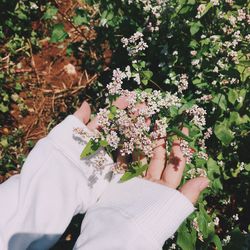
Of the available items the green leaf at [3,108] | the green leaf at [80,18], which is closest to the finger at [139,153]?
the green leaf at [80,18]

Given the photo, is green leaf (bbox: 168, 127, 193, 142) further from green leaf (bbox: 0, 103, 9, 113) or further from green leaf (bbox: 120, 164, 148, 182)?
green leaf (bbox: 0, 103, 9, 113)

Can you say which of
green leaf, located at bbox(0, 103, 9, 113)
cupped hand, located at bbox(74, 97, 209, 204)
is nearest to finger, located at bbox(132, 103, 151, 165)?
cupped hand, located at bbox(74, 97, 209, 204)

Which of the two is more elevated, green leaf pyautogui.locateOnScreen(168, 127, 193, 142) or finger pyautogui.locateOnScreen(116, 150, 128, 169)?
green leaf pyautogui.locateOnScreen(168, 127, 193, 142)

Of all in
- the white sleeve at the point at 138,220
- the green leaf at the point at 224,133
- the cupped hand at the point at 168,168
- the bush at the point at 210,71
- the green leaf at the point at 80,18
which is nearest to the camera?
the white sleeve at the point at 138,220

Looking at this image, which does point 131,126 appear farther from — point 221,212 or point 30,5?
point 30,5

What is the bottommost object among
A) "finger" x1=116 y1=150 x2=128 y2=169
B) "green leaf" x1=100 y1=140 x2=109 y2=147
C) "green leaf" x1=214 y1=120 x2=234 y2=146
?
"green leaf" x1=214 y1=120 x2=234 y2=146

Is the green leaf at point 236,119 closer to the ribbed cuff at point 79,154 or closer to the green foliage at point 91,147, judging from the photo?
the ribbed cuff at point 79,154

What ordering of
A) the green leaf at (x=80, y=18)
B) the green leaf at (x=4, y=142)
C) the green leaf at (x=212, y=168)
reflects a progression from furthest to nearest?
the green leaf at (x=4, y=142) < the green leaf at (x=80, y=18) < the green leaf at (x=212, y=168)

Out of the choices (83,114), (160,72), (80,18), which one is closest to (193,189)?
(83,114)
